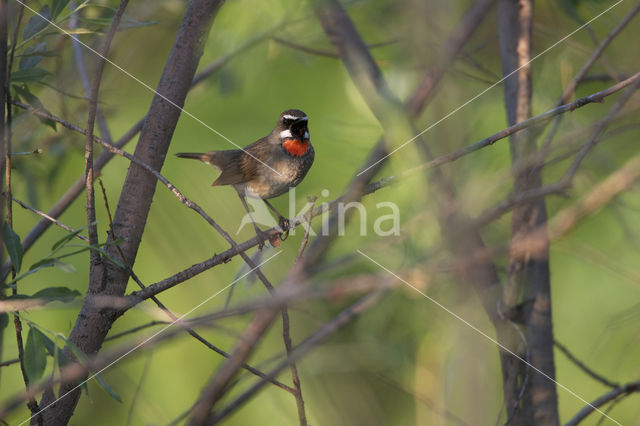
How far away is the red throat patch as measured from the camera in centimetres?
265

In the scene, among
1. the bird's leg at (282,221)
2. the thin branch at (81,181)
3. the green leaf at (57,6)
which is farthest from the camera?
the bird's leg at (282,221)

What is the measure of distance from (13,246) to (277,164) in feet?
5.31

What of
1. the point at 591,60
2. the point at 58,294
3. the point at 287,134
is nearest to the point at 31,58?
the point at 58,294

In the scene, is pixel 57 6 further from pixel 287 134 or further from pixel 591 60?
pixel 287 134

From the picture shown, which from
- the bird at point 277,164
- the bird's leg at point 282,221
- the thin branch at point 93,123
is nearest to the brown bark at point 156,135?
the thin branch at point 93,123

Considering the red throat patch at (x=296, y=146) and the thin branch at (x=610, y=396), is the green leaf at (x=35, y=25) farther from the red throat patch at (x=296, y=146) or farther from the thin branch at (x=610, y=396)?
the red throat patch at (x=296, y=146)

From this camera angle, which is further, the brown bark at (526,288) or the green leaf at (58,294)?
the brown bark at (526,288)

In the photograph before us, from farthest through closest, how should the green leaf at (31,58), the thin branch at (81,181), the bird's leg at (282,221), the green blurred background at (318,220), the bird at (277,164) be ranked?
the bird at (277,164) → the bird's leg at (282,221) → the green blurred background at (318,220) → the thin branch at (81,181) → the green leaf at (31,58)

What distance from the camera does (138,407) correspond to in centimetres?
157

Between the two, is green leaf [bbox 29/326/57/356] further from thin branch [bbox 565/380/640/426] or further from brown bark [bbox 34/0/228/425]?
thin branch [bbox 565/380/640/426]

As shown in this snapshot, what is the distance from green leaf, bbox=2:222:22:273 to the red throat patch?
1.65 metres

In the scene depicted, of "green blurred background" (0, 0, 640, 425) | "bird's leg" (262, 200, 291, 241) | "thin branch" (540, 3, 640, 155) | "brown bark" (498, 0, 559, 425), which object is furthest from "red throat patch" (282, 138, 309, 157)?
"thin branch" (540, 3, 640, 155)

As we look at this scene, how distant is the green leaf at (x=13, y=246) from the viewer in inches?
41.5

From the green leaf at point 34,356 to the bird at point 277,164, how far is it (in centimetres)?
155
